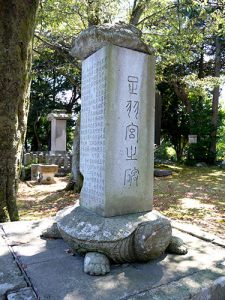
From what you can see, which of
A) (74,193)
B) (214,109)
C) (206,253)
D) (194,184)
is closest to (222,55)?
(214,109)

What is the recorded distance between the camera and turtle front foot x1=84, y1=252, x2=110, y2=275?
2502mm

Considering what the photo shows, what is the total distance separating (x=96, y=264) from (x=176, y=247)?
98 centimetres

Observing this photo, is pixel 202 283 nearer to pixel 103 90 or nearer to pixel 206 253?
pixel 206 253

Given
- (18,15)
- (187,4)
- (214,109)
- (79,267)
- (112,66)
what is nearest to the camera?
(79,267)

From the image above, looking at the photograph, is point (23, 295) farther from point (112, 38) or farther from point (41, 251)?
point (112, 38)

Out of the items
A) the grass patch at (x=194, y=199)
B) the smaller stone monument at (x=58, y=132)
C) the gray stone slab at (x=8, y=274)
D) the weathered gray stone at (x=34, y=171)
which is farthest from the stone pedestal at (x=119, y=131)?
the smaller stone monument at (x=58, y=132)

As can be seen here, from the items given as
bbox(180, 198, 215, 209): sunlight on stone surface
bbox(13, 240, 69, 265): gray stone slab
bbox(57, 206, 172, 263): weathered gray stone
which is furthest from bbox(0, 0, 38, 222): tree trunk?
bbox(180, 198, 215, 209): sunlight on stone surface

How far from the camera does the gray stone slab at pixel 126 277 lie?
7.22 ft

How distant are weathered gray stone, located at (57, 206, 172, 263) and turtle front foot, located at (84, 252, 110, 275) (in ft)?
0.16

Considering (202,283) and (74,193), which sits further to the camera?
(74,193)

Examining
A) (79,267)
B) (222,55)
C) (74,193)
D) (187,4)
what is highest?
(222,55)

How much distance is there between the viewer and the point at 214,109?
1792 cm

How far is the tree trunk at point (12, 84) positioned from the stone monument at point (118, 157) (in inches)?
64.7

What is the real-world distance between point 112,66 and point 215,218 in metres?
4.45
